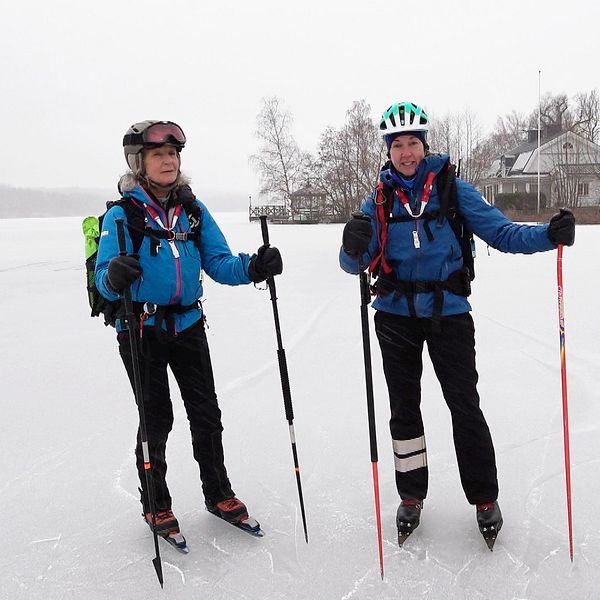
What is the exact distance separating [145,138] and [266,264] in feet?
2.73

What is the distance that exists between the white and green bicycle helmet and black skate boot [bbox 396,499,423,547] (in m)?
1.89

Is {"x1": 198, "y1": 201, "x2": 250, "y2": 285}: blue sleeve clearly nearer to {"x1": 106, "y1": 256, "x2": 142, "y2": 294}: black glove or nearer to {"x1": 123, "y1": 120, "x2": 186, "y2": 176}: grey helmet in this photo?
{"x1": 123, "y1": 120, "x2": 186, "y2": 176}: grey helmet

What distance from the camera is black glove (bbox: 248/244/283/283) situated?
9.11 ft

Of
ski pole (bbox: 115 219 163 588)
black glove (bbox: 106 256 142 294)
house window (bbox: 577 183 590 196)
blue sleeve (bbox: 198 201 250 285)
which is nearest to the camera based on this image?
black glove (bbox: 106 256 142 294)

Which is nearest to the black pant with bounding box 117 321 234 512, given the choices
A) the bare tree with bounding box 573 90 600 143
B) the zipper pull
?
the zipper pull

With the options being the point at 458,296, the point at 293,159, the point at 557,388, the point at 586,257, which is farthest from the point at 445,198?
the point at 293,159

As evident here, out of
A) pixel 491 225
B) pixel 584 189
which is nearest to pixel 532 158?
pixel 584 189

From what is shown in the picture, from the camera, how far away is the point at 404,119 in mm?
2762

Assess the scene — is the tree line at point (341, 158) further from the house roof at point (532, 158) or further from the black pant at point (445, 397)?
the black pant at point (445, 397)

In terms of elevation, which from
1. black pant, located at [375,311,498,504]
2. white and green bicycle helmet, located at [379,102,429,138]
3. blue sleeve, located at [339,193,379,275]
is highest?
white and green bicycle helmet, located at [379,102,429,138]

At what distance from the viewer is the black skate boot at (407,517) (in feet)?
9.31

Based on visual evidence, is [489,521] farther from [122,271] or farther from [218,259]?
[122,271]

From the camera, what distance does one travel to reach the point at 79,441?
13.7 feet

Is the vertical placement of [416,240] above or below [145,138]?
below
